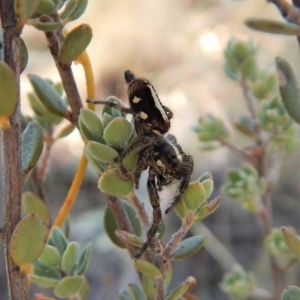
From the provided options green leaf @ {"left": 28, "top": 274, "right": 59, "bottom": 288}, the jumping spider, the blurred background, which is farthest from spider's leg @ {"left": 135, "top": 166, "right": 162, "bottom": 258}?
the blurred background

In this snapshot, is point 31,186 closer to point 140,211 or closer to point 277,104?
point 140,211

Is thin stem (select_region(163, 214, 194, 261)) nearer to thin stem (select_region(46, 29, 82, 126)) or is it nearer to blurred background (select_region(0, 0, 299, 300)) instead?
thin stem (select_region(46, 29, 82, 126))

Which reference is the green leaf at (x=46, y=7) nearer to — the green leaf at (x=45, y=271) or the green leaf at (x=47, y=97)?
the green leaf at (x=47, y=97)

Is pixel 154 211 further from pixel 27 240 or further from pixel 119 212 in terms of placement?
pixel 27 240

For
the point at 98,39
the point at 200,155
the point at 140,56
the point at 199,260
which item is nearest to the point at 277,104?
the point at 199,260

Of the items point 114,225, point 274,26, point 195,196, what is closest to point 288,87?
point 274,26
